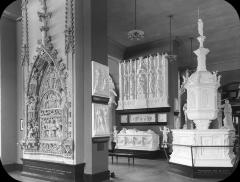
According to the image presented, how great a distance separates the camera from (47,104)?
23.5 feet

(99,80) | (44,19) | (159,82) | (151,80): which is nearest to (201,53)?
(99,80)

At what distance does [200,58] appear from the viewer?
25.8ft

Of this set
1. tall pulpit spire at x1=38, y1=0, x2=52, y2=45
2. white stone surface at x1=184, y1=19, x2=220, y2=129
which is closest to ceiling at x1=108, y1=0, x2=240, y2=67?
white stone surface at x1=184, y1=19, x2=220, y2=129

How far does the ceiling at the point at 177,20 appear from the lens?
8.84 meters

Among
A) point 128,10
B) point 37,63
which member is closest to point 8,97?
point 37,63

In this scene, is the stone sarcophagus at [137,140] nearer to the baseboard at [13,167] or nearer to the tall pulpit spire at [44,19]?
Result: the baseboard at [13,167]

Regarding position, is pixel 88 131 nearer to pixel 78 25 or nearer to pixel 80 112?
pixel 80 112

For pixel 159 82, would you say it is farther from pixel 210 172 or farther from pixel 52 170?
pixel 52 170

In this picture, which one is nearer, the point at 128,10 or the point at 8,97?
the point at 8,97

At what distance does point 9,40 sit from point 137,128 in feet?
20.8

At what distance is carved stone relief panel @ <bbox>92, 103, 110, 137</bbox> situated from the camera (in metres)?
6.23

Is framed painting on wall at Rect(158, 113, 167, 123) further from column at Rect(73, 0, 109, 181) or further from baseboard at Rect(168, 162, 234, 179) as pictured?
column at Rect(73, 0, 109, 181)

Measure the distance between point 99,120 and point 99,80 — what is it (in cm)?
92

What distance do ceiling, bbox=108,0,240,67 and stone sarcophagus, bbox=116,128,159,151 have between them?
402 cm
